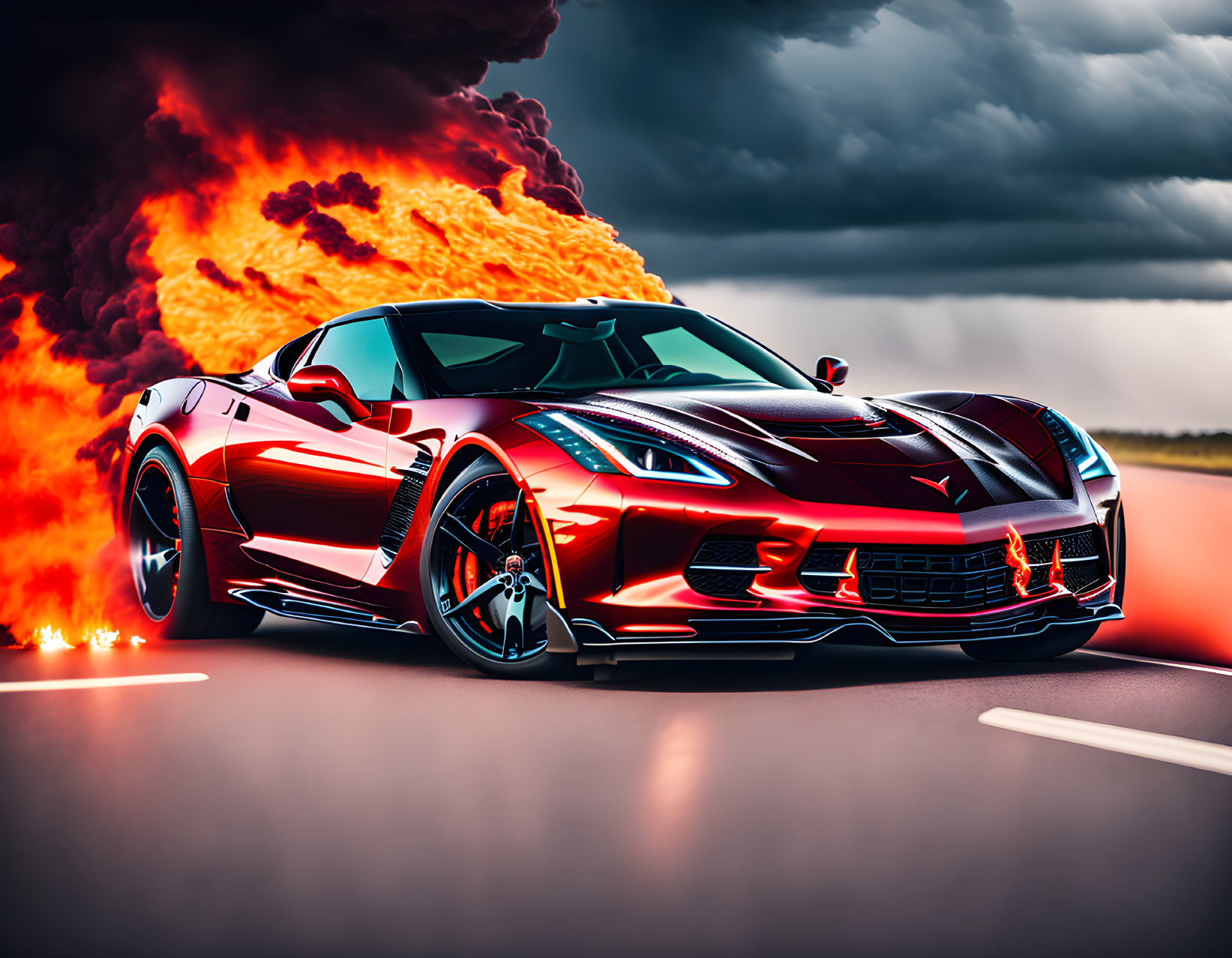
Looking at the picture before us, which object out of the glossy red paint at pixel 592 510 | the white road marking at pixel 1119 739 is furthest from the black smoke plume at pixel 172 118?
the white road marking at pixel 1119 739

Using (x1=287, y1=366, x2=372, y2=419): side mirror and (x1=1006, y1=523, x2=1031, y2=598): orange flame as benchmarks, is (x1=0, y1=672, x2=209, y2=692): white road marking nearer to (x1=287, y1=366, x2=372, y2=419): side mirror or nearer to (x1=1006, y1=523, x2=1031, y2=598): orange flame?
(x1=287, y1=366, x2=372, y2=419): side mirror

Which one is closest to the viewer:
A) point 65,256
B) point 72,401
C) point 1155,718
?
point 1155,718

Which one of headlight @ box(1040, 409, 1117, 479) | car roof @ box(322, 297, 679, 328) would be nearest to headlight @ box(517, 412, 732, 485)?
car roof @ box(322, 297, 679, 328)

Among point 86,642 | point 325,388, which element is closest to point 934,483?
point 325,388

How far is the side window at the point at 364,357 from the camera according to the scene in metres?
6.60

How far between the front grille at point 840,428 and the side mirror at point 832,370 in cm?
91

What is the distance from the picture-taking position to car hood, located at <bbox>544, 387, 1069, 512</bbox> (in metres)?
5.48

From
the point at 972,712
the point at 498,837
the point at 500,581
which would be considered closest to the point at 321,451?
the point at 500,581

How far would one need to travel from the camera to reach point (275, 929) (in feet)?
9.70

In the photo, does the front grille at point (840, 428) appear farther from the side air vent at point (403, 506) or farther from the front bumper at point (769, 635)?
the side air vent at point (403, 506)

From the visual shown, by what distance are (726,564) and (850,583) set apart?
408 millimetres

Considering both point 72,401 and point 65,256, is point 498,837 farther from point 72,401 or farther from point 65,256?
point 65,256

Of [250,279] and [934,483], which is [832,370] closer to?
[934,483]

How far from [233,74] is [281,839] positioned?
47.8 feet
